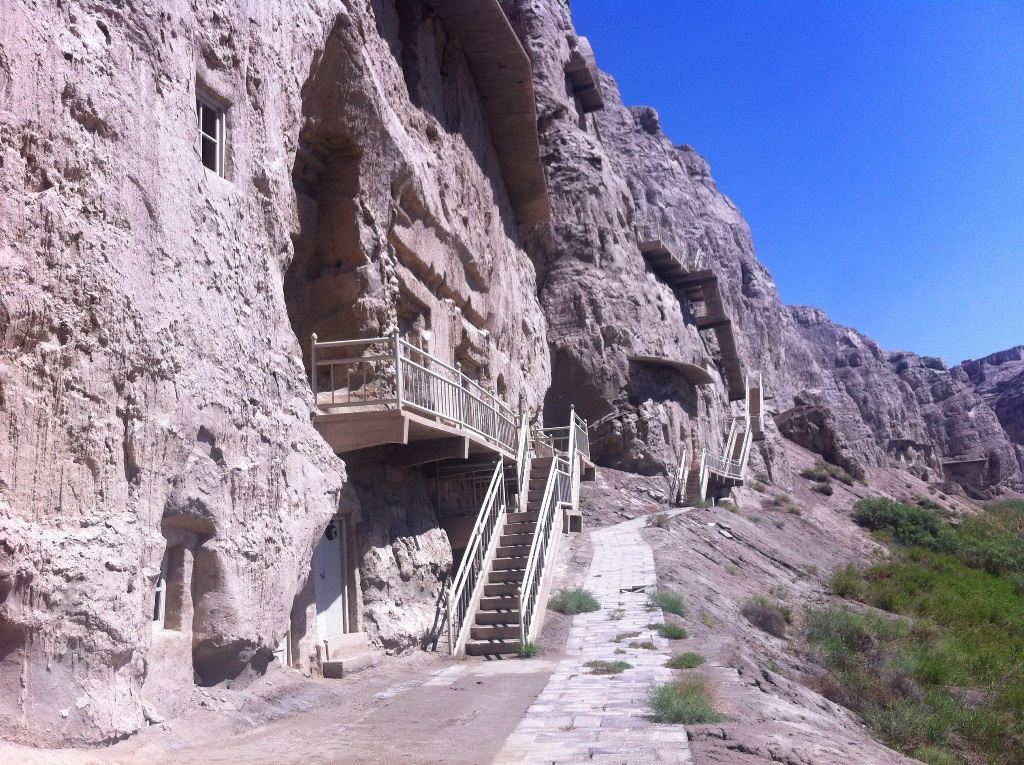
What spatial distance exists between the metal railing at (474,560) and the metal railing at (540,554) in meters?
0.75

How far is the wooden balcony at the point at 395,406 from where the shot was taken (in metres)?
11.7

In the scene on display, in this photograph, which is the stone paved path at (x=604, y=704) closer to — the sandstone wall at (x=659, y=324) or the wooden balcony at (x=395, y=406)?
the wooden balcony at (x=395, y=406)

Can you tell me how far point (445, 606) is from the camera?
1490 cm

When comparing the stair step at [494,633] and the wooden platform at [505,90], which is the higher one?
the wooden platform at [505,90]

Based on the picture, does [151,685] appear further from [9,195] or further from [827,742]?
[827,742]

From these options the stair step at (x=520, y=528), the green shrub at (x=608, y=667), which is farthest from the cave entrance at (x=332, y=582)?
the stair step at (x=520, y=528)

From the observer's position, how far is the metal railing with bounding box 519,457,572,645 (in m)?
13.4

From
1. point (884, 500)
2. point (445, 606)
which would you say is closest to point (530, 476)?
point (445, 606)

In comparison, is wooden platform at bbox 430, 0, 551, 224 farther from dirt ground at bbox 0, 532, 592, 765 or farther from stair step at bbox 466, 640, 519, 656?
dirt ground at bbox 0, 532, 592, 765

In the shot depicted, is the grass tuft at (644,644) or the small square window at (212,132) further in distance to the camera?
the grass tuft at (644,644)

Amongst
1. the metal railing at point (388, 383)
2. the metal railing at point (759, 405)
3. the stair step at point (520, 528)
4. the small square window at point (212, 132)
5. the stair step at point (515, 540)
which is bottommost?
the stair step at point (515, 540)

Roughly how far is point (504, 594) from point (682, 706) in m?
6.31

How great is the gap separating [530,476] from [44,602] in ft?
42.9

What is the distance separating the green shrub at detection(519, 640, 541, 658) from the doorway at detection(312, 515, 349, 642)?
94.5 inches
